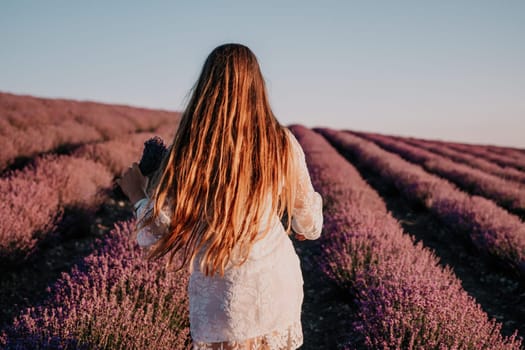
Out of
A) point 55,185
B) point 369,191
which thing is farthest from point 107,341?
point 369,191

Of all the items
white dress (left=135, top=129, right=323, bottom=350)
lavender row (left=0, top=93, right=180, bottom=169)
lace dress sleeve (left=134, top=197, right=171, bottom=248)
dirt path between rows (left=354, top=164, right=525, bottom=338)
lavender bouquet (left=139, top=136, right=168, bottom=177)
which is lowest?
dirt path between rows (left=354, top=164, right=525, bottom=338)

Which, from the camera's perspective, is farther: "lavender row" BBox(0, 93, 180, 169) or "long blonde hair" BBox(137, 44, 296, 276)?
"lavender row" BBox(0, 93, 180, 169)

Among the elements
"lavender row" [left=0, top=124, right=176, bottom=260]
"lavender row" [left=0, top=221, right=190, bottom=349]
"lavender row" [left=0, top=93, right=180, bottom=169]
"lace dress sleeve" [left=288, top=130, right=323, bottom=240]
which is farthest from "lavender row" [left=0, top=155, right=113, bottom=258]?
"lace dress sleeve" [left=288, top=130, right=323, bottom=240]

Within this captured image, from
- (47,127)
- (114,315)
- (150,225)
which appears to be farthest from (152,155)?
(47,127)

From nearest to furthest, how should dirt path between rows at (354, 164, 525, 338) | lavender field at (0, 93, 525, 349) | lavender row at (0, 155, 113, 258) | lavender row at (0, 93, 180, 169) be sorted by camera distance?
lavender field at (0, 93, 525, 349) < lavender row at (0, 155, 113, 258) < dirt path between rows at (354, 164, 525, 338) < lavender row at (0, 93, 180, 169)

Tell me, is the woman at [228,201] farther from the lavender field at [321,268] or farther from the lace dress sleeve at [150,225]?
the lavender field at [321,268]

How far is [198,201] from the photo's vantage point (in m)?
1.25

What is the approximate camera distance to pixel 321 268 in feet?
14.2

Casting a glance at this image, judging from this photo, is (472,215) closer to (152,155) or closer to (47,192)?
(152,155)

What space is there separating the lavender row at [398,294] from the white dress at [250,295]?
122cm

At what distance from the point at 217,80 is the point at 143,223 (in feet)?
1.80

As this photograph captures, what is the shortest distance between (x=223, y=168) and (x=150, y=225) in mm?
311

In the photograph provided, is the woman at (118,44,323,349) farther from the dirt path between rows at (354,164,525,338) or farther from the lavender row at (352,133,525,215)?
the lavender row at (352,133,525,215)

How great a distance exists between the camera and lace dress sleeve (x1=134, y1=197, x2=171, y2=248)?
4.06 feet
